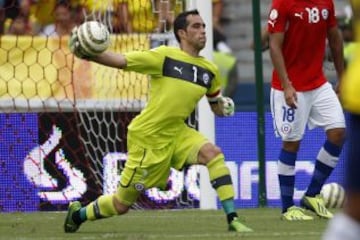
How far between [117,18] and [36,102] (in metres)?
1.30

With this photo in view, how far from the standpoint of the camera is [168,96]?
9.17 metres

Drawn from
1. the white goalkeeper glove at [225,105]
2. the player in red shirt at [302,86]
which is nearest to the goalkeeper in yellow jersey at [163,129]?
the white goalkeeper glove at [225,105]

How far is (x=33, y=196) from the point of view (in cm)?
1201

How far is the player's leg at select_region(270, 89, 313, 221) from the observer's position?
10.1 meters

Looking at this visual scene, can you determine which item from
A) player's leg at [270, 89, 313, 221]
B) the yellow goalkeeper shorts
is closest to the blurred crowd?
player's leg at [270, 89, 313, 221]

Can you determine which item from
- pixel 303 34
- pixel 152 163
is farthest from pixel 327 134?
pixel 152 163

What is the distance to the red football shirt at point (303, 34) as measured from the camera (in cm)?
995

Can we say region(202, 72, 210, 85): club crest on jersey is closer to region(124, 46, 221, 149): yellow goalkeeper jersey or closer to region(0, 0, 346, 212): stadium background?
region(124, 46, 221, 149): yellow goalkeeper jersey

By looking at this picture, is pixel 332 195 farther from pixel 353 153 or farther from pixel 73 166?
pixel 353 153

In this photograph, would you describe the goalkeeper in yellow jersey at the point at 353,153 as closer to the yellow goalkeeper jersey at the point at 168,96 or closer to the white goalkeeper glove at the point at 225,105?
the yellow goalkeeper jersey at the point at 168,96

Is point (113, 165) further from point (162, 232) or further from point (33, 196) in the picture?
point (162, 232)

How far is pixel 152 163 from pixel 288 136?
5.17 ft

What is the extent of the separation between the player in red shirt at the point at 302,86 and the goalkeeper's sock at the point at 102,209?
1.77m

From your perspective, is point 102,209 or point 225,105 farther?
point 225,105
